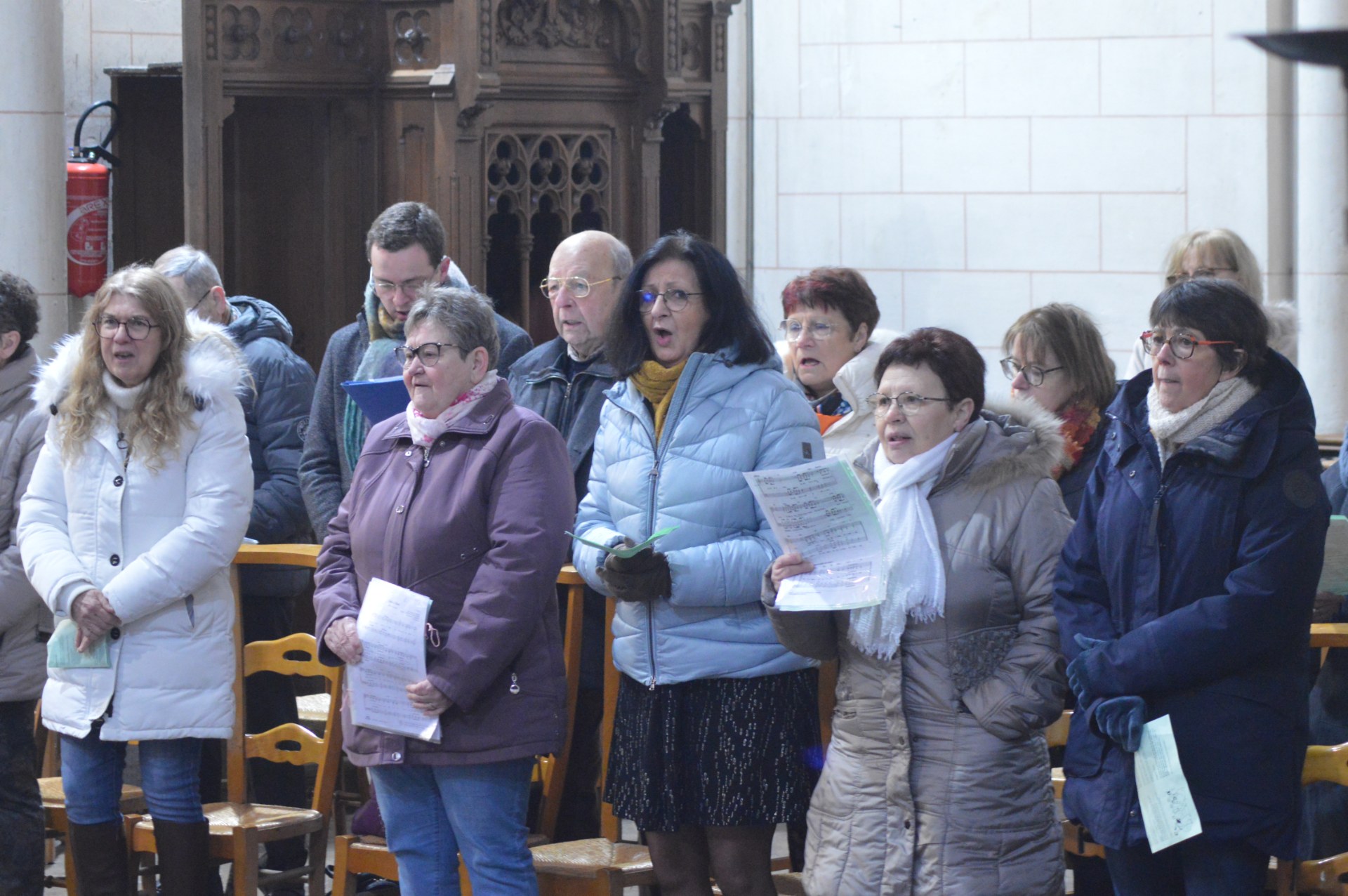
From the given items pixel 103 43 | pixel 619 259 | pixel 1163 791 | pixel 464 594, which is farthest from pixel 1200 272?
pixel 103 43

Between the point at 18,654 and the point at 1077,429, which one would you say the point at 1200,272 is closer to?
the point at 1077,429

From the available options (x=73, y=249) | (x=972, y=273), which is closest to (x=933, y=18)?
(x=972, y=273)

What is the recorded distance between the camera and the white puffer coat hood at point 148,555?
11.7 feet

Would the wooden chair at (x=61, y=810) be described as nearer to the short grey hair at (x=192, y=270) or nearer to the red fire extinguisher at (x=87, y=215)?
the short grey hair at (x=192, y=270)

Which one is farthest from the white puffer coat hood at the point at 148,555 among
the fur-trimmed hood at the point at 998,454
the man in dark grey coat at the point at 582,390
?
the fur-trimmed hood at the point at 998,454

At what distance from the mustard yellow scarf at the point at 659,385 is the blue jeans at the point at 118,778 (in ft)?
4.00

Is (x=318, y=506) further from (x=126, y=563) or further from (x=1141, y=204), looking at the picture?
(x=1141, y=204)

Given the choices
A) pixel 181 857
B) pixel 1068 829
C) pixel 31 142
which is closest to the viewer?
pixel 1068 829

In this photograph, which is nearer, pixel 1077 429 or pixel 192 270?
pixel 1077 429

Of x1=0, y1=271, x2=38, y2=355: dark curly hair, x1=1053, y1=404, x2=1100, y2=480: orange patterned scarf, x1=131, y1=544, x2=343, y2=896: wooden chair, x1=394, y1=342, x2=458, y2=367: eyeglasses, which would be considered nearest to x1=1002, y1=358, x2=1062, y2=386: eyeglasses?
x1=1053, y1=404, x2=1100, y2=480: orange patterned scarf

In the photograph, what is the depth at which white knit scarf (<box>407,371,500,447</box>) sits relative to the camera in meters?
3.29

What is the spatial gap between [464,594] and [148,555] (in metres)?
0.76

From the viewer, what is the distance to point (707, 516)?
10.6ft

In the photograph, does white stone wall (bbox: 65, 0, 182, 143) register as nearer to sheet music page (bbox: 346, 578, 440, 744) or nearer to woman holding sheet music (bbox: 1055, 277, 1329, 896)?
sheet music page (bbox: 346, 578, 440, 744)
